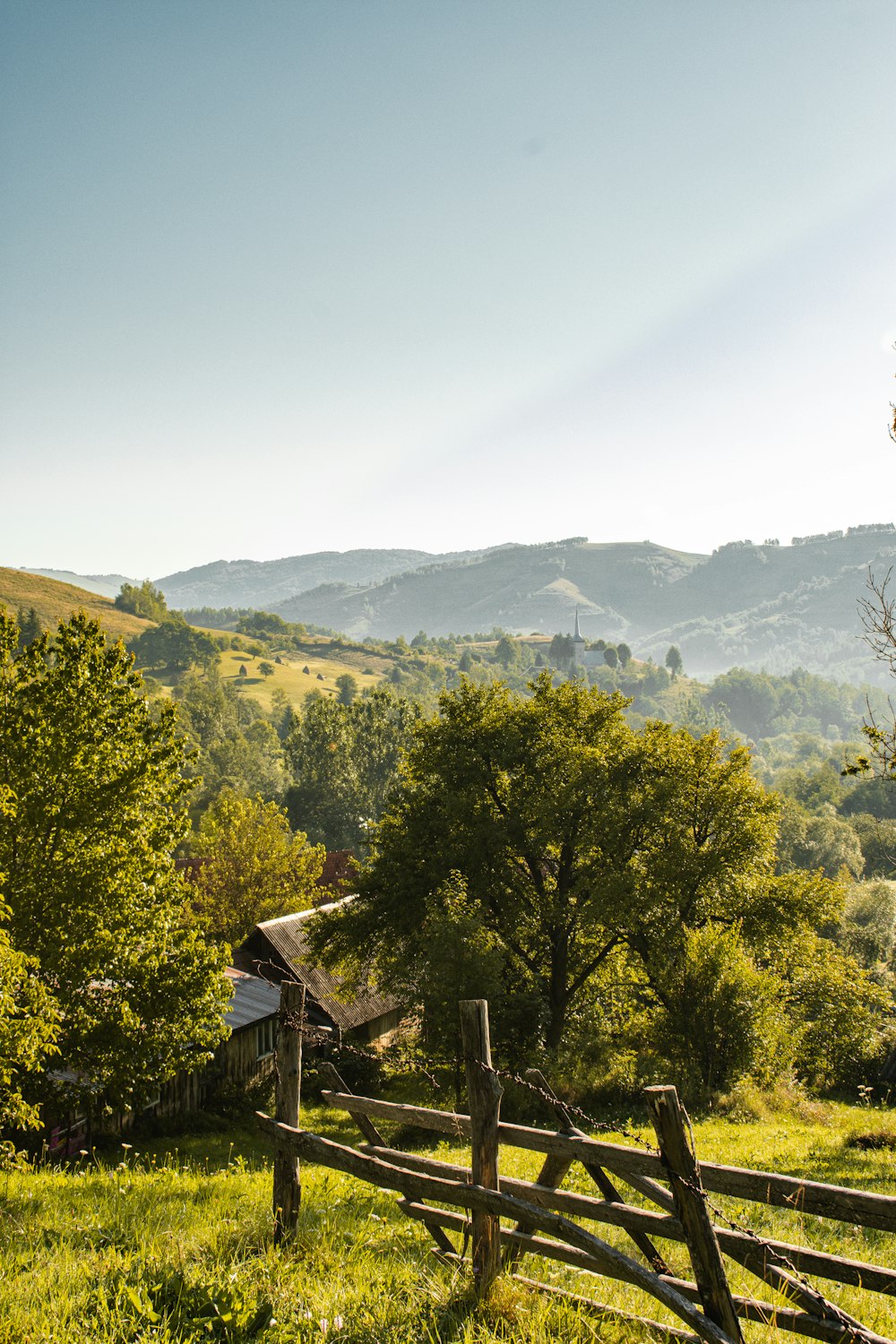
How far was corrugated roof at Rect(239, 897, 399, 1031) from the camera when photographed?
3398 centimetres

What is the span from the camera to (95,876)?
15.9 m

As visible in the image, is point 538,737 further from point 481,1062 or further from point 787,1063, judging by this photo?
point 481,1062

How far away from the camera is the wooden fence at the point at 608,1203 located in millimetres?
4926

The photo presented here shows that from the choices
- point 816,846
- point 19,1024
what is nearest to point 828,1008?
point 19,1024

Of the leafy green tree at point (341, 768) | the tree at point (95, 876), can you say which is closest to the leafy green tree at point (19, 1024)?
the tree at point (95, 876)

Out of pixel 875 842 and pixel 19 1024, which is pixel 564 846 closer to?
pixel 19 1024

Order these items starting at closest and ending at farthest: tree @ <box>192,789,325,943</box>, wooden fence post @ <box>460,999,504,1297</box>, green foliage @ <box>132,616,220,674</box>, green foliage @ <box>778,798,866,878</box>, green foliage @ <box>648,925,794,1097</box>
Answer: wooden fence post @ <box>460,999,504,1297</box> → green foliage @ <box>648,925,794,1097</box> → tree @ <box>192,789,325,943</box> → green foliage @ <box>778,798,866,878</box> → green foliage @ <box>132,616,220,674</box>

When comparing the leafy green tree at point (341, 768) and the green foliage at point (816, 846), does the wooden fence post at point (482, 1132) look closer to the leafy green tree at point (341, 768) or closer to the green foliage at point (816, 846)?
the leafy green tree at point (341, 768)

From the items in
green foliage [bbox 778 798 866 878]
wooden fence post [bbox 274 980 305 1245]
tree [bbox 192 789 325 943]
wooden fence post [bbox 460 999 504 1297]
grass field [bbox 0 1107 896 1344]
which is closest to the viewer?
grass field [bbox 0 1107 896 1344]

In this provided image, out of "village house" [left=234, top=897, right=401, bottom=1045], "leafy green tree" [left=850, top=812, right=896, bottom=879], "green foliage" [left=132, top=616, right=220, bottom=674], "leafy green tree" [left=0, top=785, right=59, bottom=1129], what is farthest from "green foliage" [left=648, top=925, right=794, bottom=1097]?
"green foliage" [left=132, top=616, right=220, bottom=674]

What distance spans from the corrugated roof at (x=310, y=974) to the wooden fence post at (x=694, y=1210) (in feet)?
95.0

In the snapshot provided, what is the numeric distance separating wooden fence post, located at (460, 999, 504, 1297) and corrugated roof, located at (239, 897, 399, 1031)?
27327mm

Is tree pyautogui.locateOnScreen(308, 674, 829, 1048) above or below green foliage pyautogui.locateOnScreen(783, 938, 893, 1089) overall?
above

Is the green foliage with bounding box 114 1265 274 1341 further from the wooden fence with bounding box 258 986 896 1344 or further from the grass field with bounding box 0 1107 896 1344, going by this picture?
the wooden fence with bounding box 258 986 896 1344
